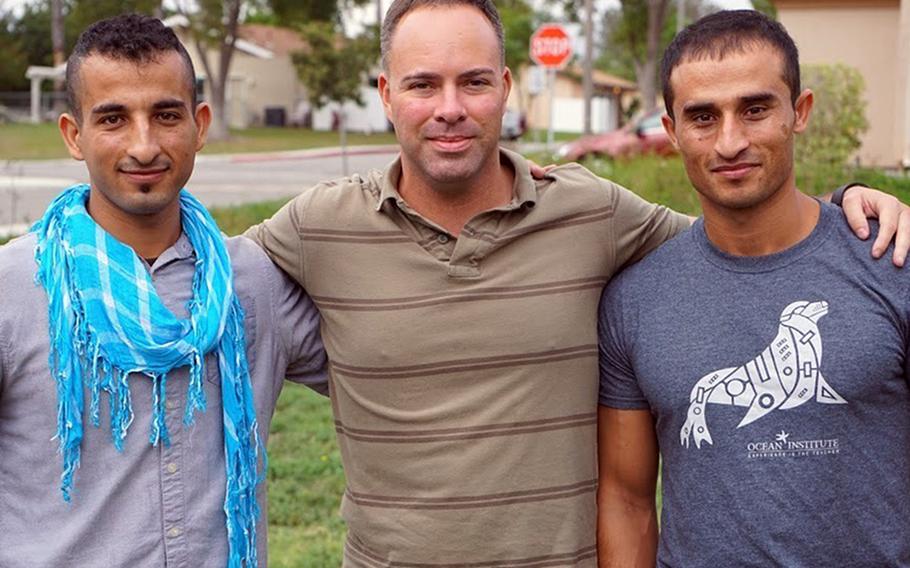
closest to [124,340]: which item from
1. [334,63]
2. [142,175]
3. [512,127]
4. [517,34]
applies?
[142,175]

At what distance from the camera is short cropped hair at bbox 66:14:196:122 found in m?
→ 2.92

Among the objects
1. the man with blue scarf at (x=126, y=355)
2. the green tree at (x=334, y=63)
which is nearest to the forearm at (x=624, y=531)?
the man with blue scarf at (x=126, y=355)

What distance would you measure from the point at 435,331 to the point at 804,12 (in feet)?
54.3

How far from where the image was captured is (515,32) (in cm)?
4988

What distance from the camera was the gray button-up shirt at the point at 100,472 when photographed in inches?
112

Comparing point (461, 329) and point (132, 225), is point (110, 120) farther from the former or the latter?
point (461, 329)

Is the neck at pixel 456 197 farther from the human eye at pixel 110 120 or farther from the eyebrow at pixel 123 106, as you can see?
the human eye at pixel 110 120

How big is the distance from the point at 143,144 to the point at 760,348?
5.09 ft

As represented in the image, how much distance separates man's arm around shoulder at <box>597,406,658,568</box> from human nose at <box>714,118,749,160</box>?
75cm

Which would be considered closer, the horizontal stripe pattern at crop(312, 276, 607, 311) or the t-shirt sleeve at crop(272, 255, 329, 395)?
the horizontal stripe pattern at crop(312, 276, 607, 311)

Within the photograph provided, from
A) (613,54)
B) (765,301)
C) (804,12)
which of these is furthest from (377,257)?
(613,54)

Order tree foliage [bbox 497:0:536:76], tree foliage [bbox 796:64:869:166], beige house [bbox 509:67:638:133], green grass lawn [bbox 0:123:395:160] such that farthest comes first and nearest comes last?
beige house [bbox 509:67:638:133] < tree foliage [bbox 497:0:536:76] < green grass lawn [bbox 0:123:395:160] < tree foliage [bbox 796:64:869:166]

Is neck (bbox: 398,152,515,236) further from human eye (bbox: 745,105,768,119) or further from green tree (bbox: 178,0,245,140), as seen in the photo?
green tree (bbox: 178,0,245,140)

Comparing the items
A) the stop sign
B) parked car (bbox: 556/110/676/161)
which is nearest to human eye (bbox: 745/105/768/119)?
parked car (bbox: 556/110/676/161)
